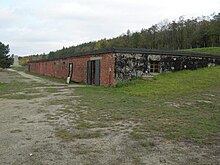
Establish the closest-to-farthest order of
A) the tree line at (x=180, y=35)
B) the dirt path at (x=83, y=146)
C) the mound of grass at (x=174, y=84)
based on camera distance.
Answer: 1. the dirt path at (x=83, y=146)
2. the mound of grass at (x=174, y=84)
3. the tree line at (x=180, y=35)

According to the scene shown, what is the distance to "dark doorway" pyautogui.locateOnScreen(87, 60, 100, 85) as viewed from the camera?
21152mm

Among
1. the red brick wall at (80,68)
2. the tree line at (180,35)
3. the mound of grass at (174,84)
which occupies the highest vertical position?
the tree line at (180,35)

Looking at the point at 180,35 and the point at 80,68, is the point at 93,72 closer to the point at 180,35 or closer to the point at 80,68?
the point at 80,68

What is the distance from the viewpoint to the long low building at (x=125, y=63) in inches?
750

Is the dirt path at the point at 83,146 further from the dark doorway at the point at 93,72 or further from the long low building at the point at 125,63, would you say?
the dark doorway at the point at 93,72

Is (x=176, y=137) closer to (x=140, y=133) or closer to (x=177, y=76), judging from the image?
(x=140, y=133)

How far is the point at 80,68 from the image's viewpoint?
24734 mm

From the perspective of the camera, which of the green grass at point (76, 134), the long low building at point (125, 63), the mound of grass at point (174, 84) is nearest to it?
the green grass at point (76, 134)

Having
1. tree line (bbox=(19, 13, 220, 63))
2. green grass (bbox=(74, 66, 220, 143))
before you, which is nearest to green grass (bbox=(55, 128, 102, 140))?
green grass (bbox=(74, 66, 220, 143))

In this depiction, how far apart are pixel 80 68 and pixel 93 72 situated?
295cm

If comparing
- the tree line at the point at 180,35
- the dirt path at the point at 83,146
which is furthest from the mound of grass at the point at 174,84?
the tree line at the point at 180,35

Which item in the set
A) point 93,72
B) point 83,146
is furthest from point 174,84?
point 83,146

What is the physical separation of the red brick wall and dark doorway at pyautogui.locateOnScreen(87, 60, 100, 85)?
50 cm

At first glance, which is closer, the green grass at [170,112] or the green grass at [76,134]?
the green grass at [76,134]
